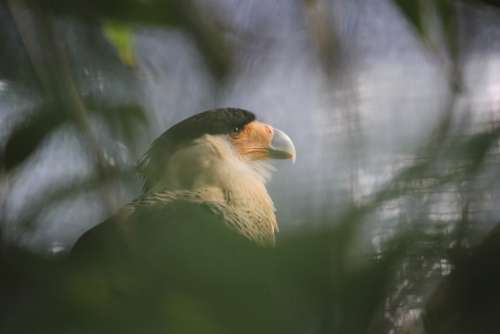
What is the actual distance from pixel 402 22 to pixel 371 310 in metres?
0.37

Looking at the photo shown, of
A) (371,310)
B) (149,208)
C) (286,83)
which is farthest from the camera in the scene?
(149,208)

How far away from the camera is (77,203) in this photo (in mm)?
684

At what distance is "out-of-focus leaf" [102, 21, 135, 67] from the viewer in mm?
794


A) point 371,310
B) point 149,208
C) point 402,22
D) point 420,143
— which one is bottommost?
point 149,208

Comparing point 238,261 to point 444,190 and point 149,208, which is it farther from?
point 149,208

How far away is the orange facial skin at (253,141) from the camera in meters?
2.75

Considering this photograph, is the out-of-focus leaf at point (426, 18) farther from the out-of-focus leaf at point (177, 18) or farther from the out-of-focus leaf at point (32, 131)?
the out-of-focus leaf at point (32, 131)

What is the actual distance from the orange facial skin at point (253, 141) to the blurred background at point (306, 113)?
1905 mm

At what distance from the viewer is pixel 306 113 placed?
2.13ft

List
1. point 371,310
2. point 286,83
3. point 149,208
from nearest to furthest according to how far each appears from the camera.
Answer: point 371,310
point 286,83
point 149,208

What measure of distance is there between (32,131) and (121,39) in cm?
22

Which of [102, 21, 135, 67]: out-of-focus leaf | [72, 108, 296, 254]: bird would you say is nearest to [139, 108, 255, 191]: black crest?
[72, 108, 296, 254]: bird

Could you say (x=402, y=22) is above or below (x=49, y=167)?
above

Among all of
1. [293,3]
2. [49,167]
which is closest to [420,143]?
[293,3]
